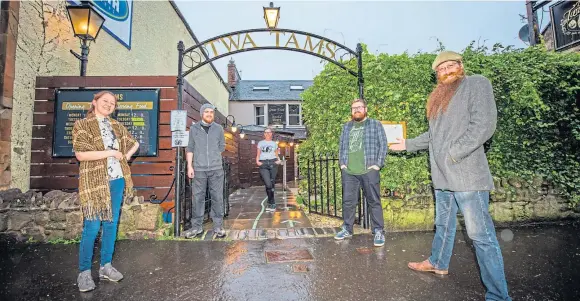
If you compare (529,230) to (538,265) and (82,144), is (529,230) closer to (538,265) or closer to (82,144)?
(538,265)

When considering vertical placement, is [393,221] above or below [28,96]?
below

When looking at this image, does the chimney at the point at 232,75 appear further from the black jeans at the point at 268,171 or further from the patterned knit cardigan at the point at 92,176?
the patterned knit cardigan at the point at 92,176

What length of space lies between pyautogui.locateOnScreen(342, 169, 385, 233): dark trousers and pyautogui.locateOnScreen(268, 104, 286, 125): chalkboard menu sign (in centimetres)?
1818

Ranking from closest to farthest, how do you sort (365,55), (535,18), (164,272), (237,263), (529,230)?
(164,272) < (237,263) < (529,230) < (365,55) < (535,18)

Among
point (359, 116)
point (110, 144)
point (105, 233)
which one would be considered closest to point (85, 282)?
point (105, 233)

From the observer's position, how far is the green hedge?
444 centimetres

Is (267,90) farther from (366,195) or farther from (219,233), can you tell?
(366,195)

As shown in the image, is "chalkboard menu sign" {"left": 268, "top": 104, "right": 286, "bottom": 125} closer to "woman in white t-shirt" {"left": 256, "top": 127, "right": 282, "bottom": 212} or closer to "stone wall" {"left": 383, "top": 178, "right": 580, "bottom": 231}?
"woman in white t-shirt" {"left": 256, "top": 127, "right": 282, "bottom": 212}

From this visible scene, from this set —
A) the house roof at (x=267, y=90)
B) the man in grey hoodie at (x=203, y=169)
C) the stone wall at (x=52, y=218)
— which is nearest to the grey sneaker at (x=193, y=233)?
the man in grey hoodie at (x=203, y=169)

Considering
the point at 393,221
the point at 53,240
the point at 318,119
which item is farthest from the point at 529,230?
the point at 53,240

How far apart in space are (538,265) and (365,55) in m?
3.90

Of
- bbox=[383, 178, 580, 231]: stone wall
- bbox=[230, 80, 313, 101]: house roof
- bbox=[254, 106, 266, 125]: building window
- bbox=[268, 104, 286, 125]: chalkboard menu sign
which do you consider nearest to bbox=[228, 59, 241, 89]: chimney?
bbox=[230, 80, 313, 101]: house roof

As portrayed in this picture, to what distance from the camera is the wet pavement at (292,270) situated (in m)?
2.32

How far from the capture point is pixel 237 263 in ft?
10.0
